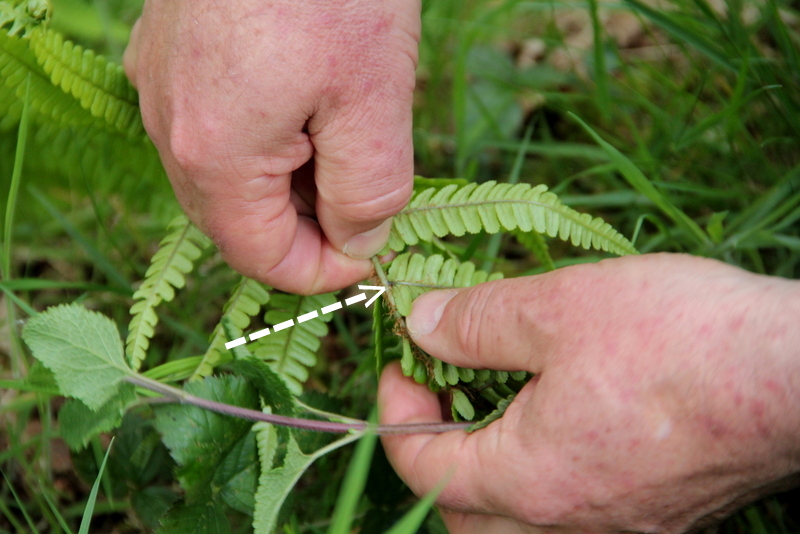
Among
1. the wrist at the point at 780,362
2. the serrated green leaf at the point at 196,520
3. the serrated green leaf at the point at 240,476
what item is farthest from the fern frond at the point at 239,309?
the wrist at the point at 780,362

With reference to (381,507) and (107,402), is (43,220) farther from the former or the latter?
(381,507)

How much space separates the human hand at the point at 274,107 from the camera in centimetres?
153

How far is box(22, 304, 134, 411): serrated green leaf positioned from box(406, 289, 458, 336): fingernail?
0.80 meters

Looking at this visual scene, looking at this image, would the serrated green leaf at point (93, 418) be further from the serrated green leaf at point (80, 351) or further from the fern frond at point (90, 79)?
the fern frond at point (90, 79)

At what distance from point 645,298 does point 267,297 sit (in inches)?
46.3

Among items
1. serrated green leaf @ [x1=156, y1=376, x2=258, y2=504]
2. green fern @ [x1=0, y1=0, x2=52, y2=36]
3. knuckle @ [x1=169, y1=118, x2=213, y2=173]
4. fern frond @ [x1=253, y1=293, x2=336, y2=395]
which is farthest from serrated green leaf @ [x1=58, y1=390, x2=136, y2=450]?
green fern @ [x1=0, y1=0, x2=52, y2=36]

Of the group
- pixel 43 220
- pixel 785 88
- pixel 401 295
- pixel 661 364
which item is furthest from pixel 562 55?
pixel 43 220

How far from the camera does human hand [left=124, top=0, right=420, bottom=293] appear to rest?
153cm

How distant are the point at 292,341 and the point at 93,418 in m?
0.63

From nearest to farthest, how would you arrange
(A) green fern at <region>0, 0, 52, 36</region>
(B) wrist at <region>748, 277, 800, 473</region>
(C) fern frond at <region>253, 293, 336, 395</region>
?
(B) wrist at <region>748, 277, 800, 473</region>, (A) green fern at <region>0, 0, 52, 36</region>, (C) fern frond at <region>253, 293, 336, 395</region>

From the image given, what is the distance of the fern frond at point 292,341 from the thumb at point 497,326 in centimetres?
41

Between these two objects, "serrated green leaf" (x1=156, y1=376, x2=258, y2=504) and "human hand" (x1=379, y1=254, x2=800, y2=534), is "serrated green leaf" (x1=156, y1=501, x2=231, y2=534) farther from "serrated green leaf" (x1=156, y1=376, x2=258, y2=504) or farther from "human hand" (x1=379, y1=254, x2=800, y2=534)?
"human hand" (x1=379, y1=254, x2=800, y2=534)

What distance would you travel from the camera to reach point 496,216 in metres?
1.90

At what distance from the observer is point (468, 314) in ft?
5.49
